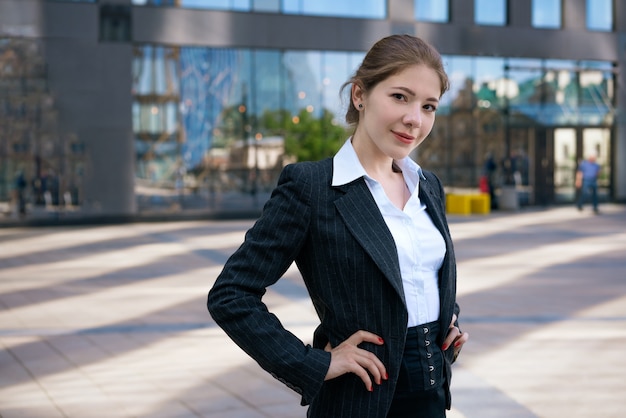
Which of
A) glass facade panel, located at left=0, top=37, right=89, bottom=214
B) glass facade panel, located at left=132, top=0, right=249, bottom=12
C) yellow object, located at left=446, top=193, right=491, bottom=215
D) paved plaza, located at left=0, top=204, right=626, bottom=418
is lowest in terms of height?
yellow object, located at left=446, top=193, right=491, bottom=215

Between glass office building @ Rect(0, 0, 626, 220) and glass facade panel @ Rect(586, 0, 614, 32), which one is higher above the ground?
A: glass facade panel @ Rect(586, 0, 614, 32)

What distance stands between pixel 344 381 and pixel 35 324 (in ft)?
23.3

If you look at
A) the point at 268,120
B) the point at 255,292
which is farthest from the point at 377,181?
the point at 268,120

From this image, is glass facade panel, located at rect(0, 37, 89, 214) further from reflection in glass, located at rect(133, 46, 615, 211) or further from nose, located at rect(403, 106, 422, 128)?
nose, located at rect(403, 106, 422, 128)

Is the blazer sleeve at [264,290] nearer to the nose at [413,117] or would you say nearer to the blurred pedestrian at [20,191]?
the nose at [413,117]

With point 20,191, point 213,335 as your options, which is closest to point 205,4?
point 20,191

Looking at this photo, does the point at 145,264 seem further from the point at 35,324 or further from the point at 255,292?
the point at 255,292

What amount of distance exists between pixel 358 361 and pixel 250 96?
A: 893 inches

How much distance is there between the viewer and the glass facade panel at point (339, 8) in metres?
24.8

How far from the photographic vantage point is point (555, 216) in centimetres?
2445

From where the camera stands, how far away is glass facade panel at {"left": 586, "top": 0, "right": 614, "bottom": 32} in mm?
28609

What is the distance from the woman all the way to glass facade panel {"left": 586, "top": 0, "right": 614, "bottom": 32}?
28.3 meters

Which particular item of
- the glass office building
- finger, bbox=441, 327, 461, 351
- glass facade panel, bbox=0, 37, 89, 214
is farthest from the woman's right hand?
glass facade panel, bbox=0, 37, 89, 214

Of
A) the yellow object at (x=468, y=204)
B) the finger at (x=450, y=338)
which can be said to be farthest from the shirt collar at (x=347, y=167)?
the yellow object at (x=468, y=204)
